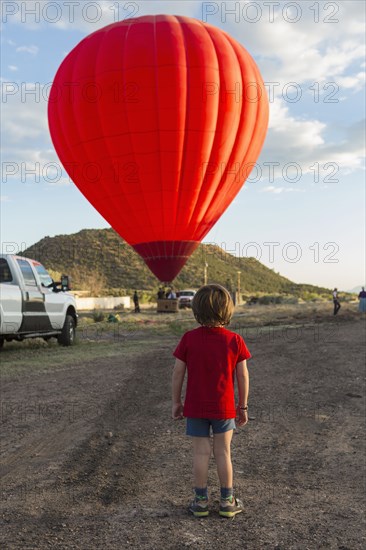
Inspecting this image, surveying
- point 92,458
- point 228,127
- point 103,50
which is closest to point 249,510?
point 92,458

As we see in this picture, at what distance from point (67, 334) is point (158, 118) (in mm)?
9503

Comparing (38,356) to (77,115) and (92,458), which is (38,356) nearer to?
(92,458)

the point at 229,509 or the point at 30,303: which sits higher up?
the point at 30,303

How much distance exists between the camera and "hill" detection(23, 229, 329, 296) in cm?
9506

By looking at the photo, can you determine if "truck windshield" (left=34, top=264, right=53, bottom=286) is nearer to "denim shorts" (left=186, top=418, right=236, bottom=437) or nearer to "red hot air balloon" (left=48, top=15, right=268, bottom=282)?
"red hot air balloon" (left=48, top=15, right=268, bottom=282)

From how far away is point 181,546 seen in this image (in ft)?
12.1

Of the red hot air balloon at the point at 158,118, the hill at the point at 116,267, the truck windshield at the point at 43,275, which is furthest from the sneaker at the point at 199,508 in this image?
the hill at the point at 116,267

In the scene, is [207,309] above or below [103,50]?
below

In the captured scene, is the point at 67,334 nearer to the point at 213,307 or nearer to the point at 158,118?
the point at 158,118

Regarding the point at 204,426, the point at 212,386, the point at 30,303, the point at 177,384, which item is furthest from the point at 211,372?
the point at 30,303

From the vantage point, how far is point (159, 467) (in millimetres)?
5344

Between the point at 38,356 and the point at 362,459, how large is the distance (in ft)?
30.9

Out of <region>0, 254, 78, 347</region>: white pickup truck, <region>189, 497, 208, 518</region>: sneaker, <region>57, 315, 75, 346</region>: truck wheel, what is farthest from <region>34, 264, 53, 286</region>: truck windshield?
<region>189, 497, 208, 518</region>: sneaker

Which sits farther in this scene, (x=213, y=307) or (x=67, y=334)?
(x=67, y=334)
